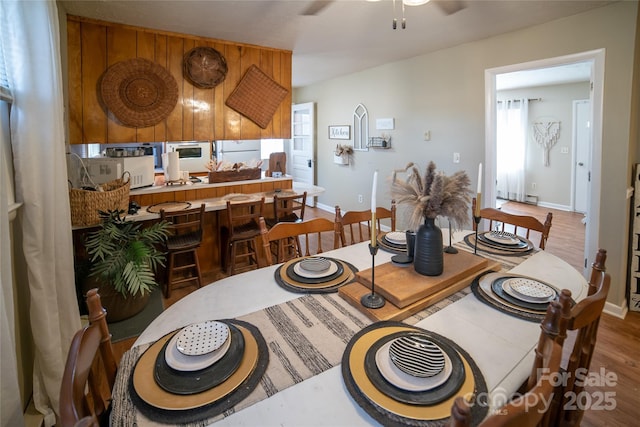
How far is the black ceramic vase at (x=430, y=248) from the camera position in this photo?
1347 mm

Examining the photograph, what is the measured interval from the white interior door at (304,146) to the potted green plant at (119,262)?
4.02m

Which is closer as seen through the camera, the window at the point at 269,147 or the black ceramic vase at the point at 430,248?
the black ceramic vase at the point at 430,248

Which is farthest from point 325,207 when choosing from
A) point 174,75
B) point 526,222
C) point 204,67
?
point 526,222

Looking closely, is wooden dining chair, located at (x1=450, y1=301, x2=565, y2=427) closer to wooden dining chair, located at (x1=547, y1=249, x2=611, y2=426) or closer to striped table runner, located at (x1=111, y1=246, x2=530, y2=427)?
wooden dining chair, located at (x1=547, y1=249, x2=611, y2=426)

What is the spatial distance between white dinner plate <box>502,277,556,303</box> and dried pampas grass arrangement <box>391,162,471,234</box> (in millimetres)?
303

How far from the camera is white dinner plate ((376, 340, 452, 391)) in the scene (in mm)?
809

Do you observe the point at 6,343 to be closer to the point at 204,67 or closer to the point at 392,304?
the point at 392,304

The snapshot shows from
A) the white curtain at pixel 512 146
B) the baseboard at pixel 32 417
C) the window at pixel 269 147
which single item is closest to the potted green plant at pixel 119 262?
the baseboard at pixel 32 417

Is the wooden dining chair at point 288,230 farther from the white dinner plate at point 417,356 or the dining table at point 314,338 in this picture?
the white dinner plate at point 417,356

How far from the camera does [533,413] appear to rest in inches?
23.5

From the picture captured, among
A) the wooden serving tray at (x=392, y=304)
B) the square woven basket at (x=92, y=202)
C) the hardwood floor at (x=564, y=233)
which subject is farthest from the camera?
the hardwood floor at (x=564, y=233)

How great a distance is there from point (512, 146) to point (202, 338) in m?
7.43

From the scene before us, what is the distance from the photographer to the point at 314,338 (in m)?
1.04

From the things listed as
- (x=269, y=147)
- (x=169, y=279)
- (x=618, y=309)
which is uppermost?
(x=269, y=147)
